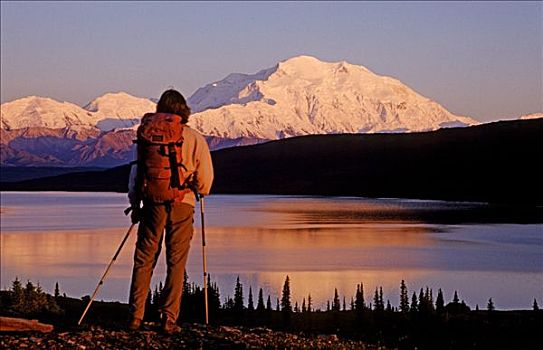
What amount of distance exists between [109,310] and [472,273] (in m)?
20.4

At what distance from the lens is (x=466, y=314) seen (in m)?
21.5

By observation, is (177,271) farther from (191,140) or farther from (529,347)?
(529,347)

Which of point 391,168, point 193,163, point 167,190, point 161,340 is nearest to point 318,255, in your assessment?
point 193,163

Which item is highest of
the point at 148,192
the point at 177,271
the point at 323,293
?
the point at 148,192

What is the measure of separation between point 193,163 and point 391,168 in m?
130

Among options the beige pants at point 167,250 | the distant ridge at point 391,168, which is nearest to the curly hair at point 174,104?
the beige pants at point 167,250

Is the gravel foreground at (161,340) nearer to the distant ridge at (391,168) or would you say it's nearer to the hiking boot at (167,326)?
the hiking boot at (167,326)

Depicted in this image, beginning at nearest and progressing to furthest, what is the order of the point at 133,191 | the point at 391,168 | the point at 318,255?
the point at 133,191 < the point at 318,255 < the point at 391,168

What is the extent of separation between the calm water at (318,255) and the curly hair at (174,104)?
17.4 metres

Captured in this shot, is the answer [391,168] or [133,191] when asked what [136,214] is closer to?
[133,191]

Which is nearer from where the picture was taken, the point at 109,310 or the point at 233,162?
the point at 109,310

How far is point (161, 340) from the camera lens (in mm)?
9453

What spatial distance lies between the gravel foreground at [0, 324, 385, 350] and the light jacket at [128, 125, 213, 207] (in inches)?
47.4

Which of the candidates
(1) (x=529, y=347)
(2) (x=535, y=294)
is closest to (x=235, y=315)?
(1) (x=529, y=347)
